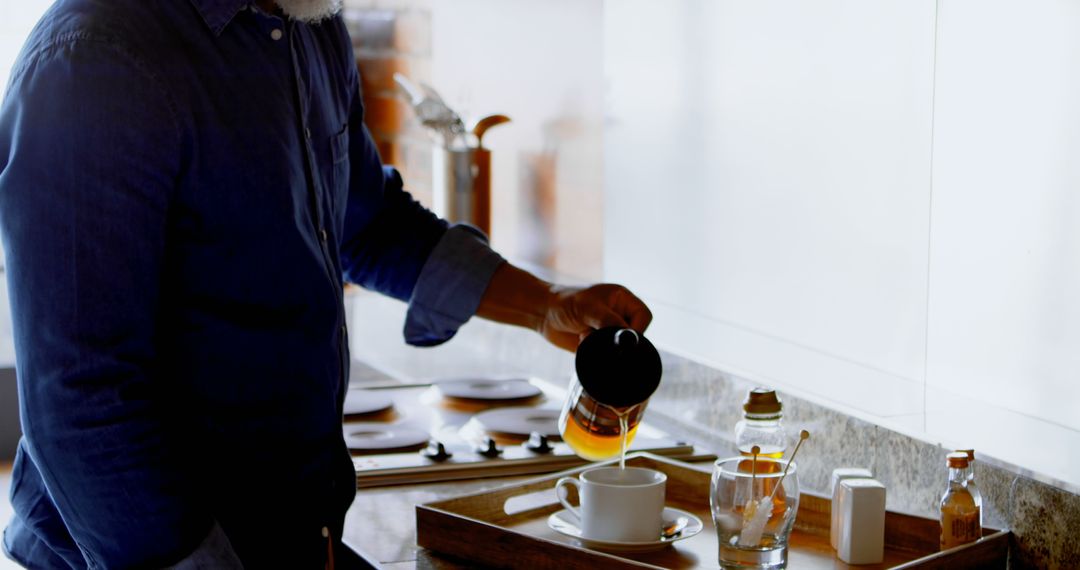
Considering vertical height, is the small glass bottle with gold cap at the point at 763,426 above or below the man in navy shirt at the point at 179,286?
below

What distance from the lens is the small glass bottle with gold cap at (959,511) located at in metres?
1.18

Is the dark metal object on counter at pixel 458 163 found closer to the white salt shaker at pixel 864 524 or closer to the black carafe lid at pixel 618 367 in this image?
the black carafe lid at pixel 618 367

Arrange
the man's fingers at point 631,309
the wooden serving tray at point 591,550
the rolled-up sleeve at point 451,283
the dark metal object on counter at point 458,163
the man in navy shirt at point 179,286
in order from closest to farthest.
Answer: the man in navy shirt at point 179,286
the wooden serving tray at point 591,550
the man's fingers at point 631,309
the rolled-up sleeve at point 451,283
the dark metal object on counter at point 458,163

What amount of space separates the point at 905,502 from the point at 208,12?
868mm

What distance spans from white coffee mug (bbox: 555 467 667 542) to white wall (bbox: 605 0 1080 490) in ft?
1.04

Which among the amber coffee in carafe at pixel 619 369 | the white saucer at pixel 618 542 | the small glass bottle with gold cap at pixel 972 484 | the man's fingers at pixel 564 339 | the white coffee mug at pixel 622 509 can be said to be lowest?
the white saucer at pixel 618 542

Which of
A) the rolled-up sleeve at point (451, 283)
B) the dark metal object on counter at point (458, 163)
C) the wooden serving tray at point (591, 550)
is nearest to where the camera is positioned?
the wooden serving tray at point (591, 550)

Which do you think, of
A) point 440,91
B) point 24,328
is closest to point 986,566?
point 24,328

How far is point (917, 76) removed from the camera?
1456 millimetres

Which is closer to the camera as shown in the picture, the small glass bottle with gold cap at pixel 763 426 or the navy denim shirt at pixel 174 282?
the navy denim shirt at pixel 174 282

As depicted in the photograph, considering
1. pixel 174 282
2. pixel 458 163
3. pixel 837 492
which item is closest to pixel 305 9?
pixel 174 282

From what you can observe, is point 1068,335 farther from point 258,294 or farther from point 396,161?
point 396,161

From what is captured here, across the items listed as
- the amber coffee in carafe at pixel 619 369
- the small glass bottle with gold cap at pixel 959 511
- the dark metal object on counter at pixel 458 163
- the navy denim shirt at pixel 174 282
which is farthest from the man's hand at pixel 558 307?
the dark metal object on counter at pixel 458 163

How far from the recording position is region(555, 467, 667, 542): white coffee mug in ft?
4.03
